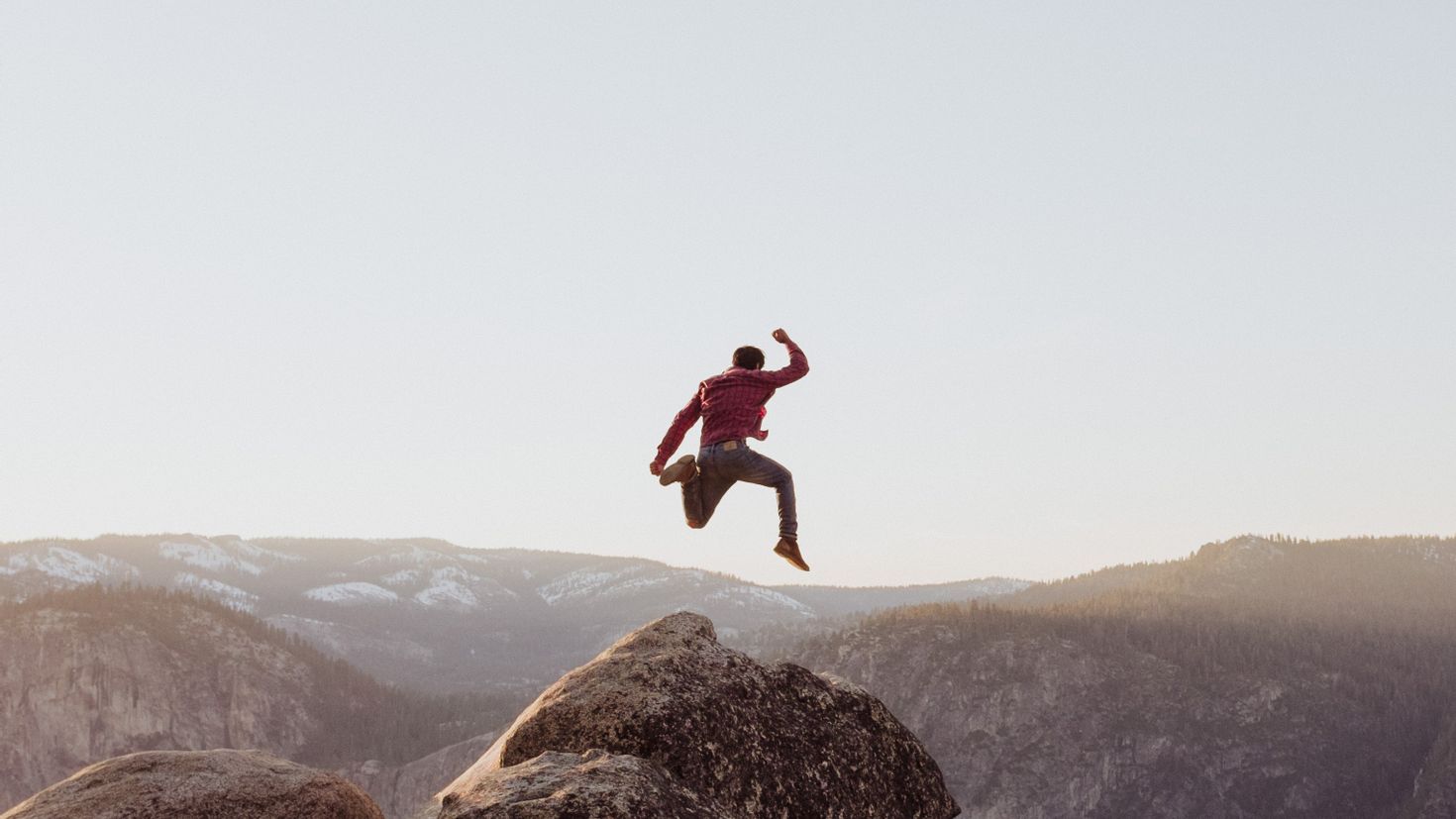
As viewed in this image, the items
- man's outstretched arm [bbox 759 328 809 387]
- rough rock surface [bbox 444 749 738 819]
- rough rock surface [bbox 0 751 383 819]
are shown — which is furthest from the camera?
man's outstretched arm [bbox 759 328 809 387]

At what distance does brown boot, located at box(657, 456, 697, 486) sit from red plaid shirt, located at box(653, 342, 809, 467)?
413 mm

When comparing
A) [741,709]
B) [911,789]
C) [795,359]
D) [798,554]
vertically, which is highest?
[795,359]

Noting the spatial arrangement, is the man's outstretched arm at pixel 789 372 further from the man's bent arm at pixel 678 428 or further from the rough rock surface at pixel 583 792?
the rough rock surface at pixel 583 792

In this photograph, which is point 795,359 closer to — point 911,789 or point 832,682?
point 832,682

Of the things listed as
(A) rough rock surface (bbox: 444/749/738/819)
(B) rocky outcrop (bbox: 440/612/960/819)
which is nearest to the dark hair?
(B) rocky outcrop (bbox: 440/612/960/819)

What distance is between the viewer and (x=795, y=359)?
17.6m

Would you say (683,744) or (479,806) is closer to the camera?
(479,806)

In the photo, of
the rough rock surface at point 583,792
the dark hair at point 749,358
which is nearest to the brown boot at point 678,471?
the dark hair at point 749,358

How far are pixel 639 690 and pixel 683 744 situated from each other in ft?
2.64

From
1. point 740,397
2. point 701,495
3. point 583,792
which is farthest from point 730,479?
point 583,792

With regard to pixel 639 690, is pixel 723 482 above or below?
above

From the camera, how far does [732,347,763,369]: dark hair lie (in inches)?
701

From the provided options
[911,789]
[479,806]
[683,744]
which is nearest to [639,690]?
[683,744]

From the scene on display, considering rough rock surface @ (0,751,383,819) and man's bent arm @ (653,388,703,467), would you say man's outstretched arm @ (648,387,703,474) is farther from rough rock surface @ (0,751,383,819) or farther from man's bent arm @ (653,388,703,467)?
rough rock surface @ (0,751,383,819)
